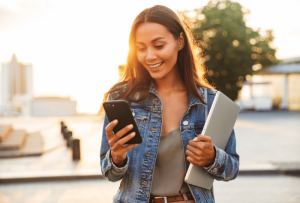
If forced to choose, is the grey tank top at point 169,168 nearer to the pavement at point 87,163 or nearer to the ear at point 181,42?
the ear at point 181,42

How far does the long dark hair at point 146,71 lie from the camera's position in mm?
1769

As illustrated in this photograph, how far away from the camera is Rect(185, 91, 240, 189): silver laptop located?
5.30ft

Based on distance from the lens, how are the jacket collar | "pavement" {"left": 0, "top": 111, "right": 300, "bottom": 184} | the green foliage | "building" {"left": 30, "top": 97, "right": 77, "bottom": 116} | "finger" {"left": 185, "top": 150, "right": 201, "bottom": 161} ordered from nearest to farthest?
"finger" {"left": 185, "top": 150, "right": 201, "bottom": 161} → the jacket collar → "pavement" {"left": 0, "top": 111, "right": 300, "bottom": 184} → the green foliage → "building" {"left": 30, "top": 97, "right": 77, "bottom": 116}

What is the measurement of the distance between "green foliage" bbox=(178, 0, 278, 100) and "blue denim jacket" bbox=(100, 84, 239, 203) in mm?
25371

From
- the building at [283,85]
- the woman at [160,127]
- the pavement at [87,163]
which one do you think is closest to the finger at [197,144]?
the woman at [160,127]

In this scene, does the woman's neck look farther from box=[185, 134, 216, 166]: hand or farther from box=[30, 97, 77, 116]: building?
box=[30, 97, 77, 116]: building

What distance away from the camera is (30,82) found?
8512 cm

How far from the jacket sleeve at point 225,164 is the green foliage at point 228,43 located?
25.4 metres

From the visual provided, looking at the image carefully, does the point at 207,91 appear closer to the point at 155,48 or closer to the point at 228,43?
the point at 155,48

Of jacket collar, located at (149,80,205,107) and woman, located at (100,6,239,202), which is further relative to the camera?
jacket collar, located at (149,80,205,107)

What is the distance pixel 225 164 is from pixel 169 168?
0.34 m

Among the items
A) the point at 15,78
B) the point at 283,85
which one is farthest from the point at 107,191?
the point at 15,78

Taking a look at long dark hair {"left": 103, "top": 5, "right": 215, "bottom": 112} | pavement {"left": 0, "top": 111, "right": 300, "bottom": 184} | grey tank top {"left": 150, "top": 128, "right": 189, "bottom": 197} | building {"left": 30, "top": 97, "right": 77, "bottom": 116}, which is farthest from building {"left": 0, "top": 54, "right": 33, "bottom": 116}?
grey tank top {"left": 150, "top": 128, "right": 189, "bottom": 197}

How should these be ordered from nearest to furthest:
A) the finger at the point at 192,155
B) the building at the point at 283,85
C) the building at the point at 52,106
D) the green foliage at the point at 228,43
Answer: the finger at the point at 192,155 < the green foliage at the point at 228,43 < the building at the point at 283,85 < the building at the point at 52,106
